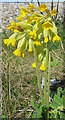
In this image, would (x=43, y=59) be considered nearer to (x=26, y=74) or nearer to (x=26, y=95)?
(x=26, y=95)

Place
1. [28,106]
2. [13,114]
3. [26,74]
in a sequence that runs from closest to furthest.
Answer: [13,114]
[28,106]
[26,74]

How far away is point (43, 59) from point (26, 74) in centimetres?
85

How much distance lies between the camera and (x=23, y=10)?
127 centimetres

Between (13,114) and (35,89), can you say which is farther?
(35,89)

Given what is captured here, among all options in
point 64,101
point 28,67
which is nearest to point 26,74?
point 28,67

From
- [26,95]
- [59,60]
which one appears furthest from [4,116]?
[59,60]

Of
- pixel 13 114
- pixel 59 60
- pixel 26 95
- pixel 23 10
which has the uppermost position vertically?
pixel 23 10

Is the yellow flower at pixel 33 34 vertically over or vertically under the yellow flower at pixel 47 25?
under

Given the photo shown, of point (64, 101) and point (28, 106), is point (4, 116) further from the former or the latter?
point (64, 101)

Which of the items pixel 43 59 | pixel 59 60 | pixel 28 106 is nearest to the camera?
pixel 43 59

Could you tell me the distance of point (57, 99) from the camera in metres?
1.41

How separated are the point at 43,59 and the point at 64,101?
1.52 feet

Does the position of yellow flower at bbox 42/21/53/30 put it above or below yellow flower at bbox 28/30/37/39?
above

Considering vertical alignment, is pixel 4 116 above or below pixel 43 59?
below
